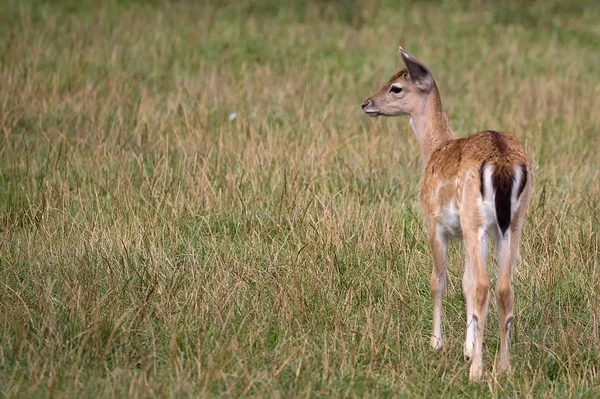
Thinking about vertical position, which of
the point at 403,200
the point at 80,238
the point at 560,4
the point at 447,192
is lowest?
the point at 560,4

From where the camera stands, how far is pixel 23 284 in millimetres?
5465

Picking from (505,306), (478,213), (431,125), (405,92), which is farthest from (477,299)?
(405,92)

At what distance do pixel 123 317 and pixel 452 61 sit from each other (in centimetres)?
861

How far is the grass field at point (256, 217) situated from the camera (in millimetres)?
4656

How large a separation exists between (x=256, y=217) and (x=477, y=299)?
86.8 inches

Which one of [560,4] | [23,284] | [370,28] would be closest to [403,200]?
[23,284]

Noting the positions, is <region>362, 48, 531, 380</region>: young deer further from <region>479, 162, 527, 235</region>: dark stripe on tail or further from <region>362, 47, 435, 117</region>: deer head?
<region>362, 47, 435, 117</region>: deer head

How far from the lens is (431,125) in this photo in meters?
6.07

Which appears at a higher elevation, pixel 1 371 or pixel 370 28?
pixel 1 371

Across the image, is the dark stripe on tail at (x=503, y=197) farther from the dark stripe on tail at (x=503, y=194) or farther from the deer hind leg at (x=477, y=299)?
the deer hind leg at (x=477, y=299)

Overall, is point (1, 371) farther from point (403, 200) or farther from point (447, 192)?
point (403, 200)

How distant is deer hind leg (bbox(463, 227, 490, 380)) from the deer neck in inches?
45.9

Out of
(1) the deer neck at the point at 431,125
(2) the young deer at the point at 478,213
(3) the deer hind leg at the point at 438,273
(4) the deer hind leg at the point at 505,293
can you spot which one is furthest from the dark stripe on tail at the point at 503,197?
(1) the deer neck at the point at 431,125

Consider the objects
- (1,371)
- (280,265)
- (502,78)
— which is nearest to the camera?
(1,371)
